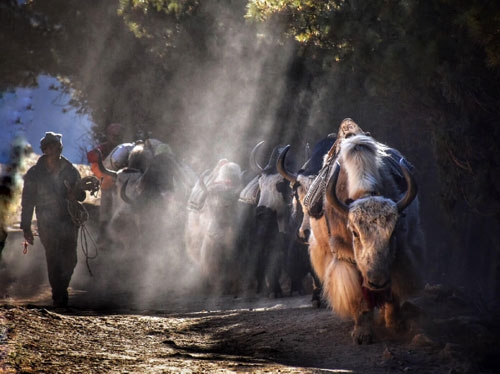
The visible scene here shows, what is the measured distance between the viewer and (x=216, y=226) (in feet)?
37.1

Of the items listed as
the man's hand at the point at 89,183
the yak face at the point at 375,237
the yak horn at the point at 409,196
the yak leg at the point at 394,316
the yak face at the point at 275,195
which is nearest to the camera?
the yak face at the point at 375,237

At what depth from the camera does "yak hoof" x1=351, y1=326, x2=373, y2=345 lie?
5684mm

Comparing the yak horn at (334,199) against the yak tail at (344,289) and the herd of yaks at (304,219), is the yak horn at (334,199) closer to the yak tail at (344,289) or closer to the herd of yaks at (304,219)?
the herd of yaks at (304,219)

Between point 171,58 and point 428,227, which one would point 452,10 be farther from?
point 171,58

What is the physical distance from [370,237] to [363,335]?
0.96 meters

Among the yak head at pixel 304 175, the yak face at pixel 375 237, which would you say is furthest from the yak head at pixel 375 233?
the yak head at pixel 304 175

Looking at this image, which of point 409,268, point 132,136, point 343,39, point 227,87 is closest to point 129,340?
point 409,268

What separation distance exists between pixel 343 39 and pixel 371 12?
50cm

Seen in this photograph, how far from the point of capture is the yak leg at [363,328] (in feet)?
18.7

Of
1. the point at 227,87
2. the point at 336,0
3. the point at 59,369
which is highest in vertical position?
the point at 227,87

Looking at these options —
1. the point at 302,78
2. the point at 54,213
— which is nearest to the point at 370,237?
the point at 54,213

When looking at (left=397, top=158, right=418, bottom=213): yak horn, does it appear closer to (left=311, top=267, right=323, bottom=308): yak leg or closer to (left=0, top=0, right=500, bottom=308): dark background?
(left=0, top=0, right=500, bottom=308): dark background

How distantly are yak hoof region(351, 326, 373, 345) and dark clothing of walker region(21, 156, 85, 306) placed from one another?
4460 mm

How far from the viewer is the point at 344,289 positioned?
5754 mm
